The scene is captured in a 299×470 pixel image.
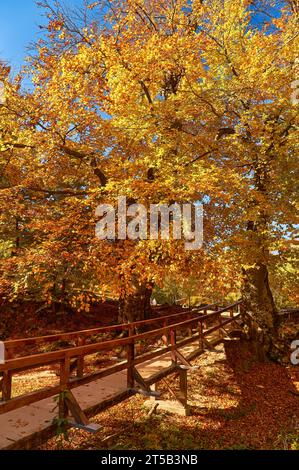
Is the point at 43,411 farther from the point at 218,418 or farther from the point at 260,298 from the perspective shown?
the point at 260,298

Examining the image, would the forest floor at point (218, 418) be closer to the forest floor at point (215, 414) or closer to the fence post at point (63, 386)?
the forest floor at point (215, 414)

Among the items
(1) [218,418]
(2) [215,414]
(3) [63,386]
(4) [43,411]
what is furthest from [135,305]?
(3) [63,386]

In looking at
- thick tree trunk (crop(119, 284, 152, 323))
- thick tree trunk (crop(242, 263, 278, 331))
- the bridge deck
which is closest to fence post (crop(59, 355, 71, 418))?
the bridge deck

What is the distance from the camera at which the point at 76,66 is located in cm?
1330

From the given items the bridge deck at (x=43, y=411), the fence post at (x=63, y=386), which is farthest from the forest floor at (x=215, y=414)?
the bridge deck at (x=43, y=411)

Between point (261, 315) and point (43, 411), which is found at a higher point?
point (261, 315)

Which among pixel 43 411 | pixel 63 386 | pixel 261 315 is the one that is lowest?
pixel 43 411

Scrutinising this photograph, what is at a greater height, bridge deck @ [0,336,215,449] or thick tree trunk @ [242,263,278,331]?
thick tree trunk @ [242,263,278,331]

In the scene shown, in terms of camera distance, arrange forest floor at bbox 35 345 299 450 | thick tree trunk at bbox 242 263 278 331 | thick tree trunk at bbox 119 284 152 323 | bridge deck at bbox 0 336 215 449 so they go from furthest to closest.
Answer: thick tree trunk at bbox 242 263 278 331 < thick tree trunk at bbox 119 284 152 323 < forest floor at bbox 35 345 299 450 < bridge deck at bbox 0 336 215 449

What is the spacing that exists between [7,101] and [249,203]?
31.0ft

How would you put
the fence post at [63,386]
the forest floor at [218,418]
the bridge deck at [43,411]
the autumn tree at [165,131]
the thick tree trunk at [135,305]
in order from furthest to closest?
1. the thick tree trunk at [135,305]
2. the autumn tree at [165,131]
3. the forest floor at [218,418]
4. the fence post at [63,386]
5. the bridge deck at [43,411]

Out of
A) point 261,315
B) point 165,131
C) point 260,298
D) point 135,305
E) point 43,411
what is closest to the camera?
point 43,411

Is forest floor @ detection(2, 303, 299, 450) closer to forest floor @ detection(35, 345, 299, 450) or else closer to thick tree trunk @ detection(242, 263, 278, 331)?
forest floor @ detection(35, 345, 299, 450)

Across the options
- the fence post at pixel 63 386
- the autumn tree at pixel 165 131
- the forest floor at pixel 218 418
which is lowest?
the forest floor at pixel 218 418
